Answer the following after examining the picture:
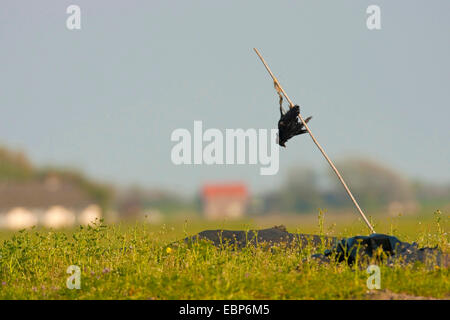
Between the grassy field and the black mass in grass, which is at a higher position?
the black mass in grass

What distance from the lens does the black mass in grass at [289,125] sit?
28.9ft

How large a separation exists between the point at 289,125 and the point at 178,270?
9.36 feet

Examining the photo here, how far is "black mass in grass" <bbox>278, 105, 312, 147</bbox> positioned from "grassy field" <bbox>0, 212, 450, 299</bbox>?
71.6 inches

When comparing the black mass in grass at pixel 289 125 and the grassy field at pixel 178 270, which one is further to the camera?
the black mass in grass at pixel 289 125

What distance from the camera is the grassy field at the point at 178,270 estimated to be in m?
6.46

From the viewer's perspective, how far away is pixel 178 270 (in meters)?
7.86

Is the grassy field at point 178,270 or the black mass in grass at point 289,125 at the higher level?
the black mass in grass at point 289,125

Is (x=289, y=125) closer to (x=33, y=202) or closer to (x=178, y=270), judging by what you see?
(x=178, y=270)

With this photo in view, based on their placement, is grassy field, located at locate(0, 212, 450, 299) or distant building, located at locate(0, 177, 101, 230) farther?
distant building, located at locate(0, 177, 101, 230)

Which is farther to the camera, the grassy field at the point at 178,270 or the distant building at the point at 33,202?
the distant building at the point at 33,202

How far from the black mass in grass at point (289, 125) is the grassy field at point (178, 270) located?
1.82 metres

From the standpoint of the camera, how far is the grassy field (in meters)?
6.46
